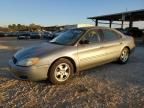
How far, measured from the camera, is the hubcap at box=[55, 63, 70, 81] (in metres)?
5.24

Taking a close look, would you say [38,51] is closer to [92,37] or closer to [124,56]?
[92,37]

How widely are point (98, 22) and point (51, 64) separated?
3417cm

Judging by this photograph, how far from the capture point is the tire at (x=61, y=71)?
5.13m

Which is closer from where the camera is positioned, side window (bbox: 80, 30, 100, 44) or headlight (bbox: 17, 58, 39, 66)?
headlight (bbox: 17, 58, 39, 66)

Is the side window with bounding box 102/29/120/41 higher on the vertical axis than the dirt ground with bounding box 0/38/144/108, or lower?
higher

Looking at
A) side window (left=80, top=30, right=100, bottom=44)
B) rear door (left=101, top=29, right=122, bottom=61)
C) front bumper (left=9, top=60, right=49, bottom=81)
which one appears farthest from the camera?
rear door (left=101, top=29, right=122, bottom=61)

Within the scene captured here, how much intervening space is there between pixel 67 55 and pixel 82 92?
1141 mm

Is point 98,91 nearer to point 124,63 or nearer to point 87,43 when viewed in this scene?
point 87,43

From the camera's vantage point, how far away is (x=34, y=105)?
3.96 m

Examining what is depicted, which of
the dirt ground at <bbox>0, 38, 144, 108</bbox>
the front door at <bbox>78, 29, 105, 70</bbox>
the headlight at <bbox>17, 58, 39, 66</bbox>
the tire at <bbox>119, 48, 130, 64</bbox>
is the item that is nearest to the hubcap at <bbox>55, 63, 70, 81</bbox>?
the dirt ground at <bbox>0, 38, 144, 108</bbox>

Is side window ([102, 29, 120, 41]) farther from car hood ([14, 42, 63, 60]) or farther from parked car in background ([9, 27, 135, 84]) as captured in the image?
car hood ([14, 42, 63, 60])

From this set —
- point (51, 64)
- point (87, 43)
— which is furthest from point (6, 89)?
point (87, 43)

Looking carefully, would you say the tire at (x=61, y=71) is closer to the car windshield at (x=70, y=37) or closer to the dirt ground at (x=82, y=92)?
the dirt ground at (x=82, y=92)

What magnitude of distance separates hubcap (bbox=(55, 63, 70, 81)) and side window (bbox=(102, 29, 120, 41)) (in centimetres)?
183
